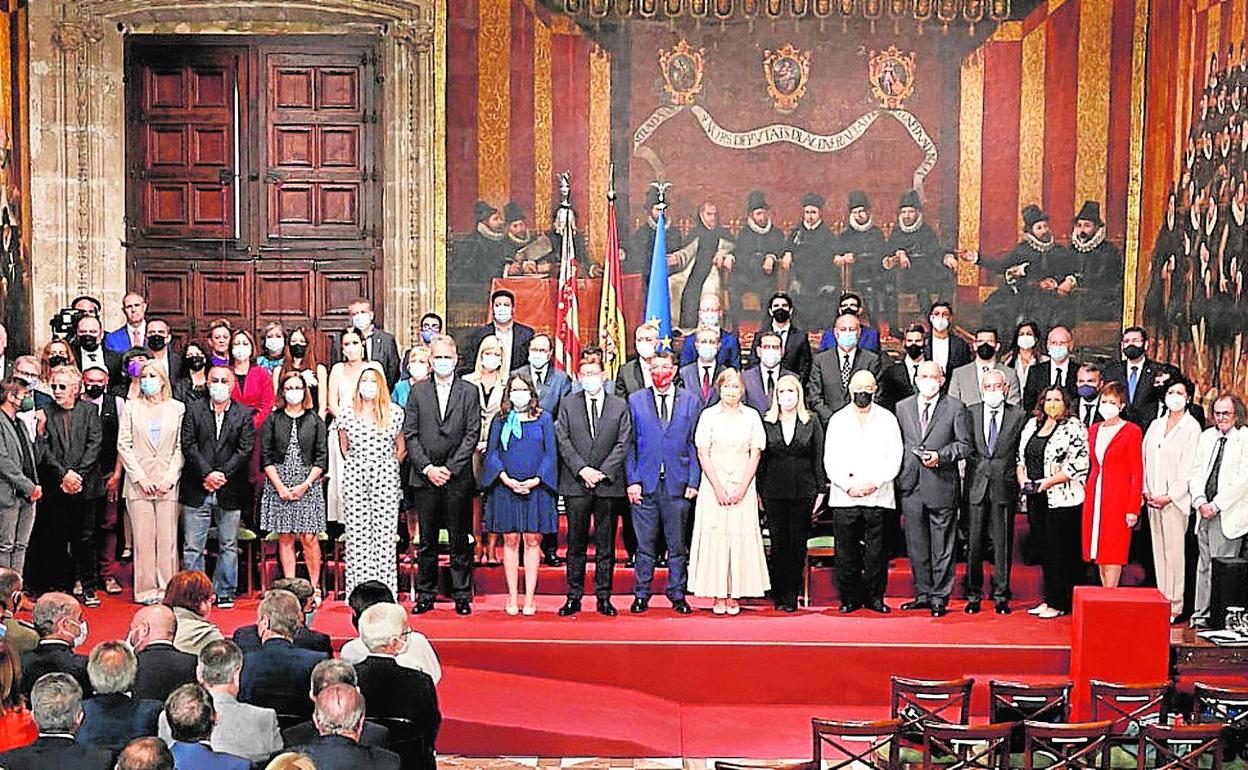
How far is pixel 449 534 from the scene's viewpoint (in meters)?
11.5

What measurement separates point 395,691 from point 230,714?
2.58ft

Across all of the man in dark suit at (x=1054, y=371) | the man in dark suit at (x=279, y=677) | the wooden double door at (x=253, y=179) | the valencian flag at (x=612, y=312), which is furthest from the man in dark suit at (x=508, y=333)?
the man in dark suit at (x=279, y=677)

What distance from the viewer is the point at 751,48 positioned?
1497cm

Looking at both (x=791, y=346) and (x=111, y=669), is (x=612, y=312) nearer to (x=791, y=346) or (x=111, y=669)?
(x=791, y=346)

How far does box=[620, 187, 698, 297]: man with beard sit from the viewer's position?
14969 millimetres

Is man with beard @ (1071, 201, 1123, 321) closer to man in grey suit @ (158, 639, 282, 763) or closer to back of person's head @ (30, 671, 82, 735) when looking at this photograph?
man in grey suit @ (158, 639, 282, 763)

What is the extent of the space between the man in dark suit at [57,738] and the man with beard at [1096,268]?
34.6 feet

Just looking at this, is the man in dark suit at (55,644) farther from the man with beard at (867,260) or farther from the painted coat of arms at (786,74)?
the painted coat of arms at (786,74)

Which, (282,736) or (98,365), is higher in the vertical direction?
(98,365)

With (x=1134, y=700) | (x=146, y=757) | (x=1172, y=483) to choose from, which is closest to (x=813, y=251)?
(x=1172, y=483)

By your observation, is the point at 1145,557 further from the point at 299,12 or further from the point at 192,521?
the point at 299,12

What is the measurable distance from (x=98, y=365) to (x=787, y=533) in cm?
493

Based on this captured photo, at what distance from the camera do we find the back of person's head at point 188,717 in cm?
607

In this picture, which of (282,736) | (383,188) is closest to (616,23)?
(383,188)
